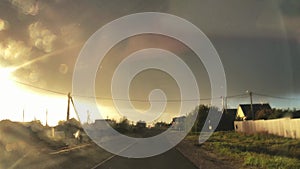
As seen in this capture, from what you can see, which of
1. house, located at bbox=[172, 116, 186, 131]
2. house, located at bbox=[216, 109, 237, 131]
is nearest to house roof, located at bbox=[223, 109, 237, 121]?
house, located at bbox=[216, 109, 237, 131]

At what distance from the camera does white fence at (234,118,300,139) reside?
3731 cm

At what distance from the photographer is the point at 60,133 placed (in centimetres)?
5297

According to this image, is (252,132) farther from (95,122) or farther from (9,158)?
(95,122)

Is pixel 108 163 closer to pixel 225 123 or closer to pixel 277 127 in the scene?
pixel 277 127

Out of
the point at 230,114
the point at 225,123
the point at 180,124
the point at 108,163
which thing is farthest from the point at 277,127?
the point at 180,124

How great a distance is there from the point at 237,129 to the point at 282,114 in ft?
29.5

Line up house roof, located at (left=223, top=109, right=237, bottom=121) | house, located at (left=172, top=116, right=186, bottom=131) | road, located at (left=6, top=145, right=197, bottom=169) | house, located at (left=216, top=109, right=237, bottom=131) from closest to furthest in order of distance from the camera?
1. road, located at (left=6, top=145, right=197, bottom=169)
2. house, located at (left=216, top=109, right=237, bottom=131)
3. house roof, located at (left=223, top=109, right=237, bottom=121)
4. house, located at (left=172, top=116, right=186, bottom=131)

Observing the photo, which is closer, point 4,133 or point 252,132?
point 4,133

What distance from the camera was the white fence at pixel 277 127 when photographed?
3731cm

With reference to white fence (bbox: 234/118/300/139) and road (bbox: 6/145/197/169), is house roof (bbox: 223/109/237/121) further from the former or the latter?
road (bbox: 6/145/197/169)

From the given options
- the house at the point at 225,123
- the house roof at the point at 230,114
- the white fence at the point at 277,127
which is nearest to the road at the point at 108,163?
the white fence at the point at 277,127

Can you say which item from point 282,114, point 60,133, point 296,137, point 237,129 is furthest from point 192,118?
point 296,137

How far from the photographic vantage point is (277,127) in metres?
43.1

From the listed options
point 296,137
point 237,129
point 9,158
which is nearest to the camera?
point 9,158
